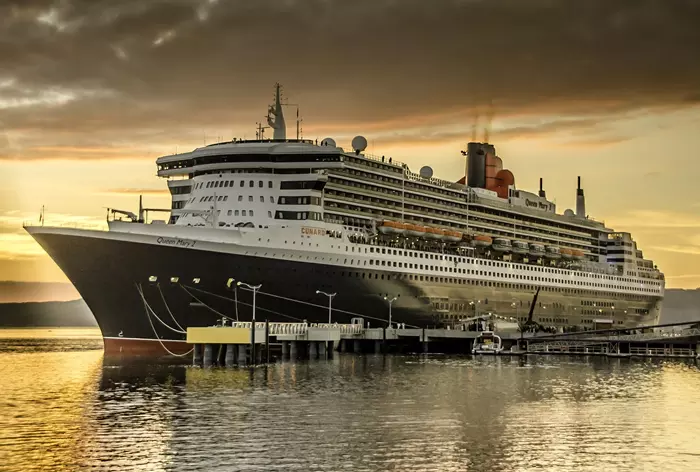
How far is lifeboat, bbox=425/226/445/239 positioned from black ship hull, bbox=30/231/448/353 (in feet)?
48.9

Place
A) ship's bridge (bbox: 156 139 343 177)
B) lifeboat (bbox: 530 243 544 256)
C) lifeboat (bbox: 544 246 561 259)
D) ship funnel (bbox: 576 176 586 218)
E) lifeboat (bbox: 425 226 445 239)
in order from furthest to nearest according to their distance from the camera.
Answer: ship funnel (bbox: 576 176 586 218)
lifeboat (bbox: 544 246 561 259)
lifeboat (bbox: 530 243 544 256)
lifeboat (bbox: 425 226 445 239)
ship's bridge (bbox: 156 139 343 177)

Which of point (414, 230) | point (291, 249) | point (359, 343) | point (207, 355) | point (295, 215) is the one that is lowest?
point (207, 355)

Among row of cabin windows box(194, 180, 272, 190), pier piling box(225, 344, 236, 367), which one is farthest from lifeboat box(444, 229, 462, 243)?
pier piling box(225, 344, 236, 367)

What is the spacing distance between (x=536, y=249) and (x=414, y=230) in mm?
25082

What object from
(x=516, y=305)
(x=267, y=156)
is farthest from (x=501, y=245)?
(x=267, y=156)

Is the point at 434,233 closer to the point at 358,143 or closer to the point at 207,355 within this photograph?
the point at 358,143

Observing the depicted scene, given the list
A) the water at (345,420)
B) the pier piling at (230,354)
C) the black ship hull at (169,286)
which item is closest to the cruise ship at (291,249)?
the black ship hull at (169,286)

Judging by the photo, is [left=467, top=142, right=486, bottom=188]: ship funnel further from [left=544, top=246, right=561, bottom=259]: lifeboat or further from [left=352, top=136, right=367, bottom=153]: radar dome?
[left=352, top=136, right=367, bottom=153]: radar dome

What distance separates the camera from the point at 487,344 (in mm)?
80500

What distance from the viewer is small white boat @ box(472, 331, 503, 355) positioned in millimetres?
79938

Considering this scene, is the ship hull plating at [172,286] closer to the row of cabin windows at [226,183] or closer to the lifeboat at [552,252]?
the row of cabin windows at [226,183]

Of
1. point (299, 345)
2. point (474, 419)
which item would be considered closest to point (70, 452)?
point (474, 419)

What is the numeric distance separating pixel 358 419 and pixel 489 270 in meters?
53.4

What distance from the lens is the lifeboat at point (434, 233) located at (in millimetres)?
82125
